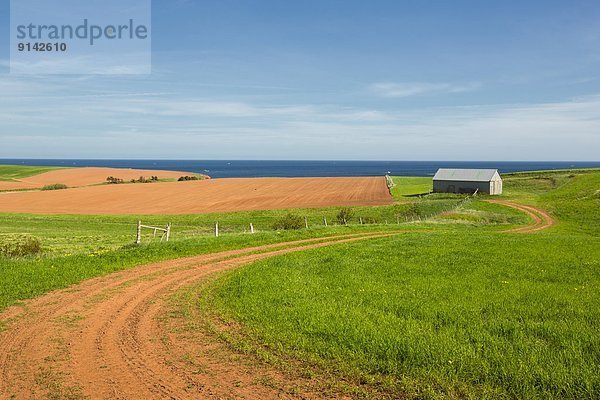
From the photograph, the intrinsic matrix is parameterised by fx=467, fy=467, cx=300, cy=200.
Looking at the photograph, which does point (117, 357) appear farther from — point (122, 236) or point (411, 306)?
point (122, 236)

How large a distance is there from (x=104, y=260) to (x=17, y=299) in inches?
257

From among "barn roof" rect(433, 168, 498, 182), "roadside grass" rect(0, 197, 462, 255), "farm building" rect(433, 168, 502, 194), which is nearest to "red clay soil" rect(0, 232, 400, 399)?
"roadside grass" rect(0, 197, 462, 255)

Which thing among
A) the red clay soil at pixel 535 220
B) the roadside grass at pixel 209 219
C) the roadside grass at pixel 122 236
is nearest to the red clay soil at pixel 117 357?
the roadside grass at pixel 122 236

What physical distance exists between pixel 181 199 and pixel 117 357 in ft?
270

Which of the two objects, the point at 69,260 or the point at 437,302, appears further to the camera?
the point at 69,260

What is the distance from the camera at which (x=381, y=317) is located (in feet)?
41.5

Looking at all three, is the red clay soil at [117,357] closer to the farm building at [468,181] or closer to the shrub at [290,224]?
the shrub at [290,224]

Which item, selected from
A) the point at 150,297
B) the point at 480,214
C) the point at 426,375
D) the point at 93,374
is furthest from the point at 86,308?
the point at 480,214

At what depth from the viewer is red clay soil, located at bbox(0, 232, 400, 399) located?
8953mm

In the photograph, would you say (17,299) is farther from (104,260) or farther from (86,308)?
(104,260)

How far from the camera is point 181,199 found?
298ft

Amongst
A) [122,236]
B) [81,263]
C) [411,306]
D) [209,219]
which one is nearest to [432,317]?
[411,306]

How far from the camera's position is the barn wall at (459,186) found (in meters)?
84.5

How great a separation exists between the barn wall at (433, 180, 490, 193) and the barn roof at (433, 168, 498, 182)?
67cm
